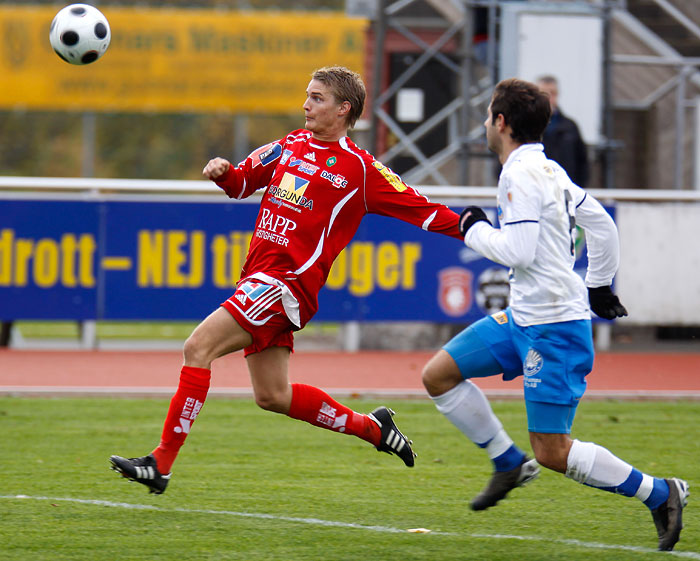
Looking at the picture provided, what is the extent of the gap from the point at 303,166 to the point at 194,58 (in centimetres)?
1839

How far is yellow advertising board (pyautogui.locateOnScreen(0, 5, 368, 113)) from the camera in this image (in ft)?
76.2

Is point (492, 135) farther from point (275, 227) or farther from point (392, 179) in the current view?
point (275, 227)

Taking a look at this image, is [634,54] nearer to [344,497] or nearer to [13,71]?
[13,71]

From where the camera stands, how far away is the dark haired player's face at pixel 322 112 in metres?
5.81

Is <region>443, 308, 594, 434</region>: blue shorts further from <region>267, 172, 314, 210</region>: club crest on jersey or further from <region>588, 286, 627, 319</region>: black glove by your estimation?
<region>267, 172, 314, 210</region>: club crest on jersey

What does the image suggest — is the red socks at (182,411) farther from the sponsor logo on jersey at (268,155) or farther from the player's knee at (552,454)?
the player's knee at (552,454)

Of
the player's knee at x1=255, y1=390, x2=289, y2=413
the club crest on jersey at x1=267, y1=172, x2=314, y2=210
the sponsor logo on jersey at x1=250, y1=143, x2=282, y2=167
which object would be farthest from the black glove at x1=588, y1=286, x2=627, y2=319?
the sponsor logo on jersey at x1=250, y1=143, x2=282, y2=167

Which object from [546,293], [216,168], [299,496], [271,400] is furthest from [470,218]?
[299,496]

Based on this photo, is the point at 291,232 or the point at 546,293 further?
the point at 291,232

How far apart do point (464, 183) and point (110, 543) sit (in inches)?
474

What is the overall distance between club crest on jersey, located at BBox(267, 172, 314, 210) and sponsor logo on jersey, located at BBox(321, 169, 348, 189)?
91mm

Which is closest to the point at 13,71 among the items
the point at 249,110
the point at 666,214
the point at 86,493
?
the point at 249,110

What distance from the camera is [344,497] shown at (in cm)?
623

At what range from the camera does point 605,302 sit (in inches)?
212
